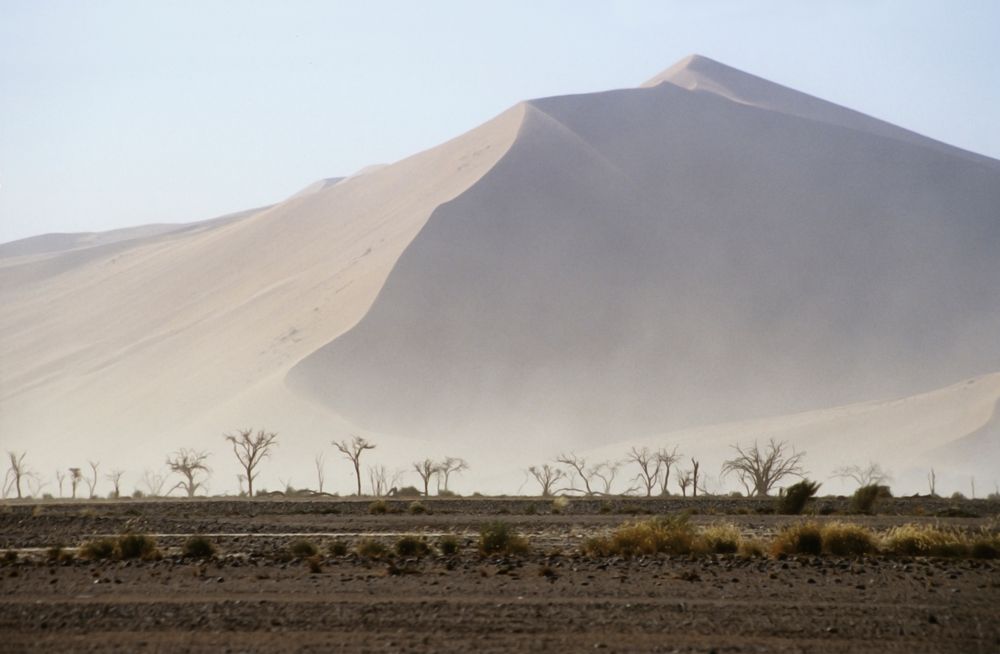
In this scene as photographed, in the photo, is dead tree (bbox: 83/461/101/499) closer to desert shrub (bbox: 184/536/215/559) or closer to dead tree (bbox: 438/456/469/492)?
dead tree (bbox: 438/456/469/492)

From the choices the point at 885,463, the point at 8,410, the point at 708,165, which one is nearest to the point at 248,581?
the point at 885,463

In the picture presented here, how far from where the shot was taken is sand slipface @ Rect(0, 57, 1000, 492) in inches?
2800

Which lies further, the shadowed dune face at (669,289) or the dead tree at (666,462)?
the shadowed dune face at (669,289)

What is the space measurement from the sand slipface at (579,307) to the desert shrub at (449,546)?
152 feet

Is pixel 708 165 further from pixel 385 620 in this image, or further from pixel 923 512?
pixel 385 620

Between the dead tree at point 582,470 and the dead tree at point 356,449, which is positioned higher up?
the dead tree at point 356,449

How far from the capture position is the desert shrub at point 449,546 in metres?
16.6

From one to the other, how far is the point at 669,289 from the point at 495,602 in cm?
7233

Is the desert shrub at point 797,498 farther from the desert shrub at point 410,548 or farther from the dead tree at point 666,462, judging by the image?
the dead tree at point 666,462

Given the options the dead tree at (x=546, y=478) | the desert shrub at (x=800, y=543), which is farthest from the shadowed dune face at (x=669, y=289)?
the desert shrub at (x=800, y=543)

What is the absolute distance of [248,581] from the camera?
13.6 m

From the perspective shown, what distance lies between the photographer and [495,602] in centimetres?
1178

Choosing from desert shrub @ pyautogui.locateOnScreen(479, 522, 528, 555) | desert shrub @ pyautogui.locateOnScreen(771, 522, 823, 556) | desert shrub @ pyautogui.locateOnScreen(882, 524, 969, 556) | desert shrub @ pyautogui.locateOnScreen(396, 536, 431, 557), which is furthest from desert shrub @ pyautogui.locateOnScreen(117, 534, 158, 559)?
desert shrub @ pyautogui.locateOnScreen(882, 524, 969, 556)

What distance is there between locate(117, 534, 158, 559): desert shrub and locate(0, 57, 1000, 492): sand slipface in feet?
159
